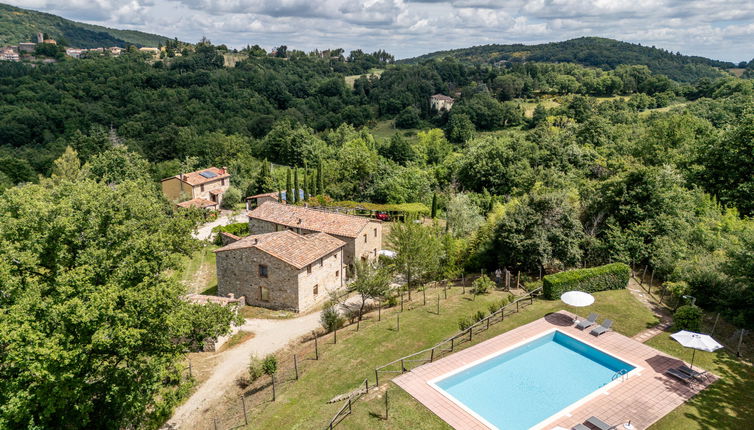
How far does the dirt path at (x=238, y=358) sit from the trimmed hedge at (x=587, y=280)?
14.9 meters

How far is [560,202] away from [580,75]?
141m

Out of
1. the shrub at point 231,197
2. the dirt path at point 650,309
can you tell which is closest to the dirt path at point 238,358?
the dirt path at point 650,309

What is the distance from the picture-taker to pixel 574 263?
106 ft

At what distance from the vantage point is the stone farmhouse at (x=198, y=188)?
64938mm

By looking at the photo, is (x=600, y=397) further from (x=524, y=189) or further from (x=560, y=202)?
(x=524, y=189)

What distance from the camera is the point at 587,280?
1143 inches

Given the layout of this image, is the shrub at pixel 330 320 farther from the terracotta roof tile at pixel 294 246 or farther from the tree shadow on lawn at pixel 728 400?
the tree shadow on lawn at pixel 728 400

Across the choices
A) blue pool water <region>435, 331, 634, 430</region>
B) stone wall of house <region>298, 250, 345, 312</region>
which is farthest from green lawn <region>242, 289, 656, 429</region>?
stone wall of house <region>298, 250, 345, 312</region>

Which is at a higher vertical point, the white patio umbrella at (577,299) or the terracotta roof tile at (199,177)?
the white patio umbrella at (577,299)

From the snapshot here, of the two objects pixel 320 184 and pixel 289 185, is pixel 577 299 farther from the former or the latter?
pixel 320 184

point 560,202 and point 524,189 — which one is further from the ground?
point 560,202

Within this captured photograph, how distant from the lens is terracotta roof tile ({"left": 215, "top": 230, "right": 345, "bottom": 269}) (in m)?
33.4

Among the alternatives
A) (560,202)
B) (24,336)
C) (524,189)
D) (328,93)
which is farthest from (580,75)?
(24,336)

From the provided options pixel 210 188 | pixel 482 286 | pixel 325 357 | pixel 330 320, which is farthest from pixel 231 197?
pixel 325 357
